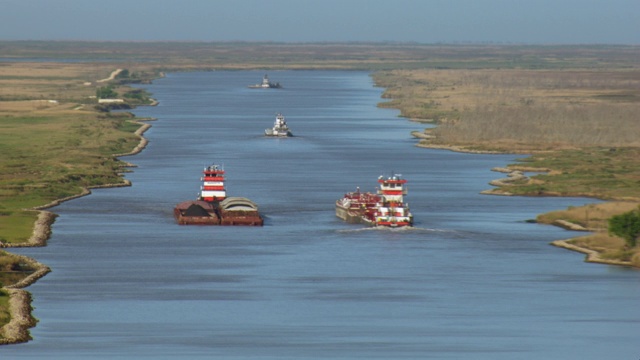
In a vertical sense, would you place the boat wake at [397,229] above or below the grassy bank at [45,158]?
above

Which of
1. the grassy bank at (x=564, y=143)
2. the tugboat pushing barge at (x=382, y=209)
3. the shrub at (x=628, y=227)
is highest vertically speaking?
the shrub at (x=628, y=227)

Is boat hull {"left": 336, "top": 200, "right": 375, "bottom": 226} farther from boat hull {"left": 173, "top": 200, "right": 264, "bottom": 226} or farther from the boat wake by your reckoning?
boat hull {"left": 173, "top": 200, "right": 264, "bottom": 226}

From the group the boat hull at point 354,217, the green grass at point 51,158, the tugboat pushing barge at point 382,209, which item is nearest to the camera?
the tugboat pushing barge at point 382,209

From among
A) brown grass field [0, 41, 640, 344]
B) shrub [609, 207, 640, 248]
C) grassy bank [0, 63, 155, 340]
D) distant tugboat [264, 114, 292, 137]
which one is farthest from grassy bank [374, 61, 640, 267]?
grassy bank [0, 63, 155, 340]

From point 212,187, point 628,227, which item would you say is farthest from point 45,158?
point 628,227

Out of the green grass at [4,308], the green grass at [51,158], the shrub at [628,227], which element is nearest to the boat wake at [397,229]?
the shrub at [628,227]

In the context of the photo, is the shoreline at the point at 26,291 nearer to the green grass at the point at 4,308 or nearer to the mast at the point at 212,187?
the green grass at the point at 4,308

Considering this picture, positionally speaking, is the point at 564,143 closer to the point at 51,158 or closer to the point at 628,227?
the point at 51,158

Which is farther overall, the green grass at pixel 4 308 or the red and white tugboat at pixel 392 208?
the red and white tugboat at pixel 392 208

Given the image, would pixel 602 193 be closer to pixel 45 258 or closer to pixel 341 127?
pixel 45 258
